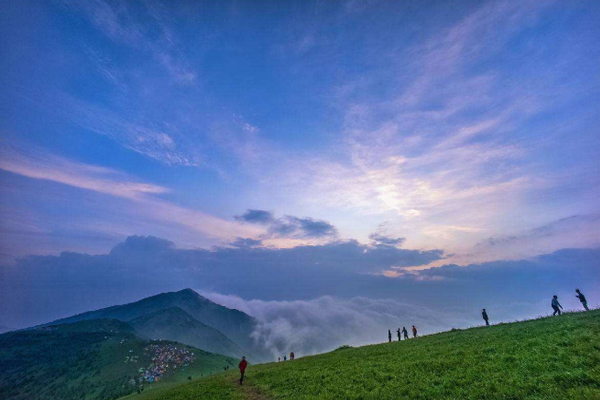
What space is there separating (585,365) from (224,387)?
35.2 metres

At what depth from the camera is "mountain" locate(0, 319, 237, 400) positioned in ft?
424

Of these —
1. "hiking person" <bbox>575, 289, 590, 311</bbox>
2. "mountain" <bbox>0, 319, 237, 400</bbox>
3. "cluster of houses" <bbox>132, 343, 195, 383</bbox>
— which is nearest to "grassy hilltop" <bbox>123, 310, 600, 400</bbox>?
"hiking person" <bbox>575, 289, 590, 311</bbox>

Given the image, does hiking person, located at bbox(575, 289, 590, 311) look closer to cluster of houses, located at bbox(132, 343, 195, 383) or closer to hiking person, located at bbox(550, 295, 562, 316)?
hiking person, located at bbox(550, 295, 562, 316)

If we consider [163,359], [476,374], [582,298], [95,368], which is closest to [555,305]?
[582,298]

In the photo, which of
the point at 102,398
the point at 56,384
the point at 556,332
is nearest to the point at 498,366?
the point at 556,332

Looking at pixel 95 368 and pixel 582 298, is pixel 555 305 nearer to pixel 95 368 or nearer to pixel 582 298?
pixel 582 298

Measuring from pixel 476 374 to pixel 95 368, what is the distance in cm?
20161

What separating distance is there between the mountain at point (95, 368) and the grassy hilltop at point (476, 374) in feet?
402

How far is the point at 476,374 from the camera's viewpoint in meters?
19.0

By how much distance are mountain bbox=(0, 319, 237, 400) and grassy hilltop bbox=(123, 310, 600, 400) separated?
4822 inches

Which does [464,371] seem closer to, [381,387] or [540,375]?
[540,375]

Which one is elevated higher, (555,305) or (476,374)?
(555,305)

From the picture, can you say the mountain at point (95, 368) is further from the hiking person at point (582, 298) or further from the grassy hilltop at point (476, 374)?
the hiking person at point (582, 298)

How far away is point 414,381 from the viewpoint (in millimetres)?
20734
